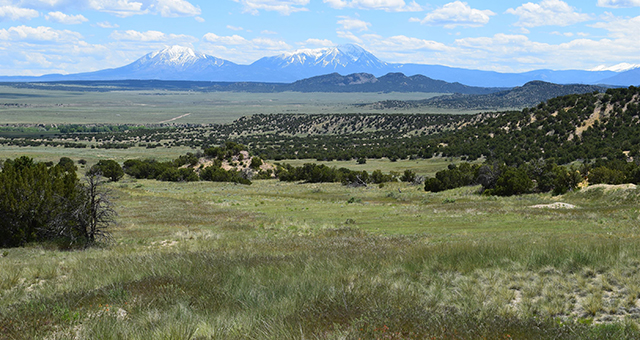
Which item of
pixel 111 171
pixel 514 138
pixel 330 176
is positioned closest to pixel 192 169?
pixel 111 171

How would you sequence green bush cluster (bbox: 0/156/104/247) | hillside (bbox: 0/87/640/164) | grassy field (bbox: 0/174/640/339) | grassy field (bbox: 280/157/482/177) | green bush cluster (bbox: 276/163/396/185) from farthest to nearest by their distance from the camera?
grassy field (bbox: 280/157/482/177)
hillside (bbox: 0/87/640/164)
green bush cluster (bbox: 276/163/396/185)
green bush cluster (bbox: 0/156/104/247)
grassy field (bbox: 0/174/640/339)

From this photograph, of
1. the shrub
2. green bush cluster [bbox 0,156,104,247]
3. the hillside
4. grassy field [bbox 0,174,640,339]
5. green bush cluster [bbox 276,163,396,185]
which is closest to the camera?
grassy field [bbox 0,174,640,339]

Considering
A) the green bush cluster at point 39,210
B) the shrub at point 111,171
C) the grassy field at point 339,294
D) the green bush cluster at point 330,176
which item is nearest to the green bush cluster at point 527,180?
the green bush cluster at point 330,176

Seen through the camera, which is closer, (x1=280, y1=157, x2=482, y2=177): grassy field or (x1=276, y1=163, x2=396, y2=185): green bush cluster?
(x1=276, y1=163, x2=396, y2=185): green bush cluster

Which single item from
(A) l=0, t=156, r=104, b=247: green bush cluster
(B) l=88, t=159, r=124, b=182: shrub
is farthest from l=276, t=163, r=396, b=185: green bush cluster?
(A) l=0, t=156, r=104, b=247: green bush cluster

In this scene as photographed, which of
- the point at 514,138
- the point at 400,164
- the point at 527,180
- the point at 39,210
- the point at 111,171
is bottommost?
the point at 400,164

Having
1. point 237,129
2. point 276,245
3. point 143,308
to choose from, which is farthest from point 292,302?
point 237,129

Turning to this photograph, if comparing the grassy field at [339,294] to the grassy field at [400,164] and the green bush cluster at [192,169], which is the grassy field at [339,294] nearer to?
the green bush cluster at [192,169]

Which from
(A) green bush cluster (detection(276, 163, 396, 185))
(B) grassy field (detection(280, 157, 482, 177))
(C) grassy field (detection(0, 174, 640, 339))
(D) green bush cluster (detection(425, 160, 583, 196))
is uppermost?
(C) grassy field (detection(0, 174, 640, 339))

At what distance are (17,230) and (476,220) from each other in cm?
1906

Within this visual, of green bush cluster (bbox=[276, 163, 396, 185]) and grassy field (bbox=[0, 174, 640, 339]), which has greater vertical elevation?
grassy field (bbox=[0, 174, 640, 339])

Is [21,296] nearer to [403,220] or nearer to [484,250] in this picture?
[484,250]

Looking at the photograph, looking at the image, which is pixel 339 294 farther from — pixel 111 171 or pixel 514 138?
pixel 514 138

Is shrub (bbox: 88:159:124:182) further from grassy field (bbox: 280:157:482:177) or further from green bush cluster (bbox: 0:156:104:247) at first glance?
green bush cluster (bbox: 0:156:104:247)
